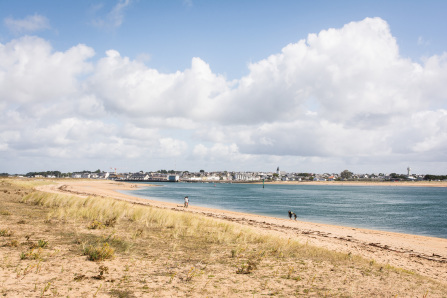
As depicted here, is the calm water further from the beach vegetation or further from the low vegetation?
the beach vegetation

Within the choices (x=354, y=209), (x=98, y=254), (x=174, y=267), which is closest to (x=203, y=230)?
(x=174, y=267)

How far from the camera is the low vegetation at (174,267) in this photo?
25.9ft

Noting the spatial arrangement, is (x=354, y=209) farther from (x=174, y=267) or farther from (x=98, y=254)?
(x=98, y=254)

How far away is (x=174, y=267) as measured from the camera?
9797 mm

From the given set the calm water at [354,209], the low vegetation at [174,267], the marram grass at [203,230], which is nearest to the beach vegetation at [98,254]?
the low vegetation at [174,267]

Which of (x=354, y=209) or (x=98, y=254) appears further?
(x=354, y=209)

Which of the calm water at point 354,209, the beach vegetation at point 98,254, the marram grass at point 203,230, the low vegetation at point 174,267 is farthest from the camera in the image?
the calm water at point 354,209

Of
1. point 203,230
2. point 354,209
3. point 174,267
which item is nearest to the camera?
point 174,267

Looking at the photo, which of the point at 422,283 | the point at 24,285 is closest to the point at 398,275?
the point at 422,283

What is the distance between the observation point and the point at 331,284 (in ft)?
29.2

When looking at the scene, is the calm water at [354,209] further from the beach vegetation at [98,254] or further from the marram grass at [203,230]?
the beach vegetation at [98,254]

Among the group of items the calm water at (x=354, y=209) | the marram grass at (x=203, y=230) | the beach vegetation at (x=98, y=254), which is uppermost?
the beach vegetation at (x=98, y=254)

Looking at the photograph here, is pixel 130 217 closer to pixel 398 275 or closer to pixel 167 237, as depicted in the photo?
pixel 167 237

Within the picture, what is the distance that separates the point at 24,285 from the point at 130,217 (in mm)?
12211
